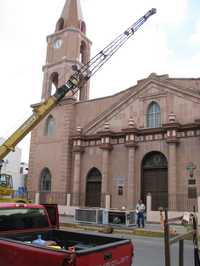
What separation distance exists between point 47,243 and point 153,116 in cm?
2345

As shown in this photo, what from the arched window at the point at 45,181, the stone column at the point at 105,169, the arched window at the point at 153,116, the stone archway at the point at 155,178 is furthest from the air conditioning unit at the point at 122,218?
the arched window at the point at 45,181

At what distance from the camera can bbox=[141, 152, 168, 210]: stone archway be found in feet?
87.2

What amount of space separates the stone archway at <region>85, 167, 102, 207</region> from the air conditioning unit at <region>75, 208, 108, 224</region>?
6333 mm

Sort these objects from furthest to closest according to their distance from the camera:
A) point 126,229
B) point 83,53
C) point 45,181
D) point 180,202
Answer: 1. point 83,53
2. point 45,181
3. point 180,202
4. point 126,229

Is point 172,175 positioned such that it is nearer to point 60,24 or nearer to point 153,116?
point 153,116

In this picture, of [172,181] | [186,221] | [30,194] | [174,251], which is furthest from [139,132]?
[186,221]

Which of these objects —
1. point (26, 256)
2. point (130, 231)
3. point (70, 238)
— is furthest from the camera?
point (130, 231)

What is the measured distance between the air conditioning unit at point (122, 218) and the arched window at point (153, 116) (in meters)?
8.84

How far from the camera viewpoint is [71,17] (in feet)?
131

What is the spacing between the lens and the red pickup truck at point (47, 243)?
14.6 feet

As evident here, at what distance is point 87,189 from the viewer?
3056cm

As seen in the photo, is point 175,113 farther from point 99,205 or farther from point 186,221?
point 186,221

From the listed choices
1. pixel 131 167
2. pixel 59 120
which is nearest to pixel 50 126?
pixel 59 120

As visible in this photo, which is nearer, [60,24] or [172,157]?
[172,157]
